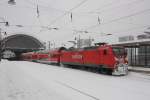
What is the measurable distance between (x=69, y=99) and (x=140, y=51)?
20803 mm

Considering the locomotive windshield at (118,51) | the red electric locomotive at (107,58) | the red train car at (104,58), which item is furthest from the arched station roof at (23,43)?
the locomotive windshield at (118,51)

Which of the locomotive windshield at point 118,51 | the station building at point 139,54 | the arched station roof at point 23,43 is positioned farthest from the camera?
the arched station roof at point 23,43

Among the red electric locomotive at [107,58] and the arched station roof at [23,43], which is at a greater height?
the arched station roof at [23,43]

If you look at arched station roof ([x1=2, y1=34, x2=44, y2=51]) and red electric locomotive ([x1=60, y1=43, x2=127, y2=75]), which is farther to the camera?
arched station roof ([x1=2, y1=34, x2=44, y2=51])

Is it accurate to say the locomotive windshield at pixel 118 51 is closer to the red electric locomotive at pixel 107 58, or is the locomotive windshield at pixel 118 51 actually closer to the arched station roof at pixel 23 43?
the red electric locomotive at pixel 107 58

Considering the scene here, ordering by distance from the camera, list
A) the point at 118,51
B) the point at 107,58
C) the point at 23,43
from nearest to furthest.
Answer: the point at 107,58
the point at 118,51
the point at 23,43

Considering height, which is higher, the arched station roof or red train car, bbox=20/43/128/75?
the arched station roof

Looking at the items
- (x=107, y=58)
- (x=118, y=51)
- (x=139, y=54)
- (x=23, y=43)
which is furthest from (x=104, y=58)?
(x=23, y=43)

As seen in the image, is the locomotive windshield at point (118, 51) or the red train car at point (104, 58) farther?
the locomotive windshield at point (118, 51)

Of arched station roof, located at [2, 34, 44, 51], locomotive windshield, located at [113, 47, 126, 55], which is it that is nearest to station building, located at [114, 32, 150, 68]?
locomotive windshield, located at [113, 47, 126, 55]

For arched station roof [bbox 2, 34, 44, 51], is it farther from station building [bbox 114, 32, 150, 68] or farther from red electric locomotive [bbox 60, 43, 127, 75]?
red electric locomotive [bbox 60, 43, 127, 75]

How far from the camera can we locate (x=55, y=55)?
33.8m

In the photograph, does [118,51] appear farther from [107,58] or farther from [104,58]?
[104,58]

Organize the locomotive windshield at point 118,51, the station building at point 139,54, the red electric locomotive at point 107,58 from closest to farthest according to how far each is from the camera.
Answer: the red electric locomotive at point 107,58 < the locomotive windshield at point 118,51 < the station building at point 139,54
